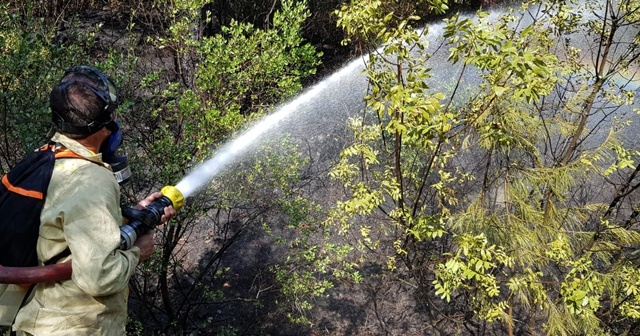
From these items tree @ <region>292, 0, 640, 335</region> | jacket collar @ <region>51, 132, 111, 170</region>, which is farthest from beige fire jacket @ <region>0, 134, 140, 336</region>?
tree @ <region>292, 0, 640, 335</region>

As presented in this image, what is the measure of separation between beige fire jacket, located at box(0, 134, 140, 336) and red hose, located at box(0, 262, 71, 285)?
0.17ft

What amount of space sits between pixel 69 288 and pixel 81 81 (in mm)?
751

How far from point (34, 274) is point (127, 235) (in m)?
0.32

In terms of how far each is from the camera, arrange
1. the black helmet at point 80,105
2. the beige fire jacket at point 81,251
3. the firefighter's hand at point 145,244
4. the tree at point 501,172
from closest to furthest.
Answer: the beige fire jacket at point 81,251, the black helmet at point 80,105, the firefighter's hand at point 145,244, the tree at point 501,172

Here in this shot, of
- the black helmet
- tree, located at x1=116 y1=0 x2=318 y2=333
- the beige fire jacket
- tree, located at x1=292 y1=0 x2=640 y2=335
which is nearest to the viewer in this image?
the beige fire jacket

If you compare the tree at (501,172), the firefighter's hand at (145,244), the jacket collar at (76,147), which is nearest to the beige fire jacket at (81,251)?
the jacket collar at (76,147)

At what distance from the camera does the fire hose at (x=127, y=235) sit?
1731 mm

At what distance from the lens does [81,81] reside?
1818 millimetres

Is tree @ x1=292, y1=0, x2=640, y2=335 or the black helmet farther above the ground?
the black helmet

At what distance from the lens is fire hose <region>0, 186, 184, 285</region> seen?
68.2 inches

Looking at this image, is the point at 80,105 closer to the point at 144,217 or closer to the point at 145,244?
the point at 144,217

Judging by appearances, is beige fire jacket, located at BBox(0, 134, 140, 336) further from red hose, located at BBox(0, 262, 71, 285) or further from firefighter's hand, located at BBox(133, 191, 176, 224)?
firefighter's hand, located at BBox(133, 191, 176, 224)

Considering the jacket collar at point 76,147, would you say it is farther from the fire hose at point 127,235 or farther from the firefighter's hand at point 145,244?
the firefighter's hand at point 145,244

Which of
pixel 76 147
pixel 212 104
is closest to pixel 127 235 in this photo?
pixel 76 147
